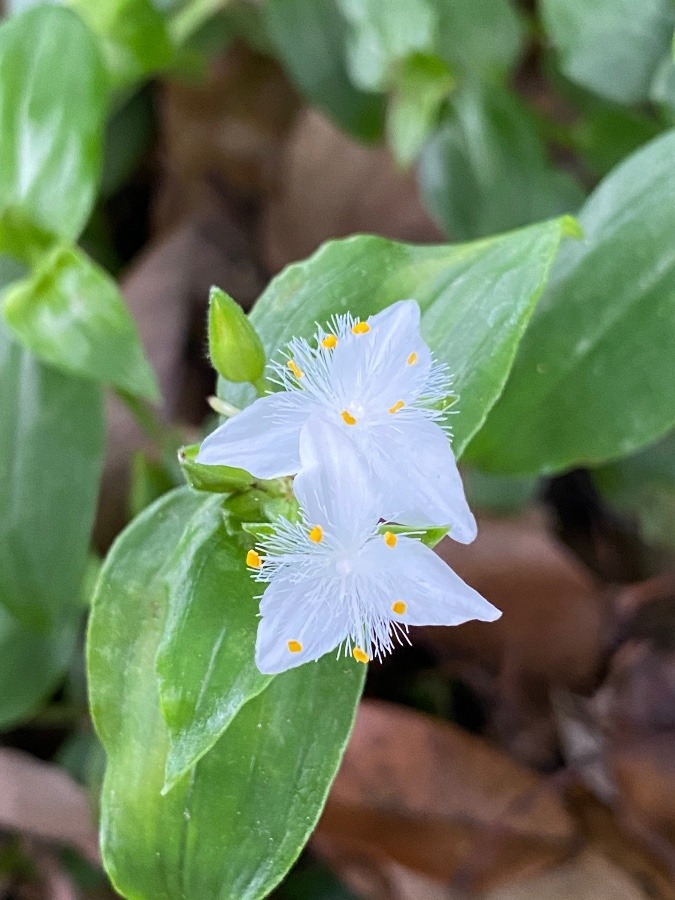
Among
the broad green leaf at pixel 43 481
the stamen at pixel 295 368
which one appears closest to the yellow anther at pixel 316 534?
the stamen at pixel 295 368

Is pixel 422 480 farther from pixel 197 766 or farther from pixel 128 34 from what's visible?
pixel 128 34

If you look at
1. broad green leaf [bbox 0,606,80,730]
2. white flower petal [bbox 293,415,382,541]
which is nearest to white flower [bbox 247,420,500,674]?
white flower petal [bbox 293,415,382,541]

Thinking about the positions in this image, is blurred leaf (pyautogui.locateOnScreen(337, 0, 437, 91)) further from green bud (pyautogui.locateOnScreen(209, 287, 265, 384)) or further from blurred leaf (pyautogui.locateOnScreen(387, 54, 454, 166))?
green bud (pyautogui.locateOnScreen(209, 287, 265, 384))

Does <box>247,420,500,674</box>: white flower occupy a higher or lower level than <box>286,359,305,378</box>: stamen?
lower

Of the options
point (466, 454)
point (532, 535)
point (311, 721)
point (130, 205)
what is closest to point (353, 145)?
point (130, 205)

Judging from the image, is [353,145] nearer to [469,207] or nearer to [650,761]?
[469,207]


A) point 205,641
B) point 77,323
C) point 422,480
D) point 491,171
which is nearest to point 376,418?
point 422,480

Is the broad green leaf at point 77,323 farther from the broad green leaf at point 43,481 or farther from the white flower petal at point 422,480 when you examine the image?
the white flower petal at point 422,480
